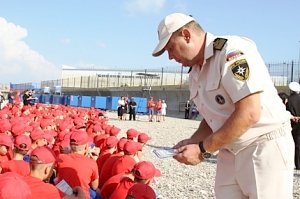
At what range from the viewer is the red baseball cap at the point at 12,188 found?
9.04 ft

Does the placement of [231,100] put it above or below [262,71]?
below

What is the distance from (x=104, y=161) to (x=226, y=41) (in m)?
4.08

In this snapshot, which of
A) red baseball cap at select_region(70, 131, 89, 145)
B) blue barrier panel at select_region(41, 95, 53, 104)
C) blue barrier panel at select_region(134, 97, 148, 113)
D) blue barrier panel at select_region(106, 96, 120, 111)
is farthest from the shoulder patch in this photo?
blue barrier panel at select_region(41, 95, 53, 104)

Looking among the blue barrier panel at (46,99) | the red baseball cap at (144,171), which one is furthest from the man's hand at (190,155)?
the blue barrier panel at (46,99)

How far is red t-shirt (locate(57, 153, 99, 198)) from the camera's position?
5.16 meters

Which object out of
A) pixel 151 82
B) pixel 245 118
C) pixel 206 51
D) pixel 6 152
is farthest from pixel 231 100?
pixel 151 82

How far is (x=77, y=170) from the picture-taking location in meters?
5.31

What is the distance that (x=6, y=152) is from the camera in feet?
19.4

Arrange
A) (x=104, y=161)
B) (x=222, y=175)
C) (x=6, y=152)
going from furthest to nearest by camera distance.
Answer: (x=104, y=161) < (x=6, y=152) < (x=222, y=175)

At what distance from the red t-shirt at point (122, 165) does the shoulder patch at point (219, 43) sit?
2.93 metres

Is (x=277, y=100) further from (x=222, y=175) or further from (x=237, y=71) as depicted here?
(x=222, y=175)

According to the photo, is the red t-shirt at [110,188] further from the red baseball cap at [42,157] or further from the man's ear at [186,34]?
the man's ear at [186,34]

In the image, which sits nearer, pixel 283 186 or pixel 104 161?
pixel 283 186

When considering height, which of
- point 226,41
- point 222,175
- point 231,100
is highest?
point 226,41
